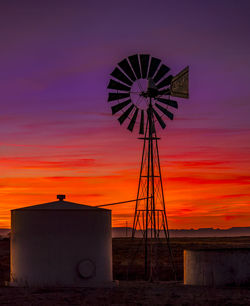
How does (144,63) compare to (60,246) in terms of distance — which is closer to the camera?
(60,246)

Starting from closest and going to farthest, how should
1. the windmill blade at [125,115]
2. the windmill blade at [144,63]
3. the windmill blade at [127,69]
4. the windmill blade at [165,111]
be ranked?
the windmill blade at [127,69] → the windmill blade at [144,63] → the windmill blade at [165,111] → the windmill blade at [125,115]

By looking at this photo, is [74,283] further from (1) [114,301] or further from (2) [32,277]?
(1) [114,301]

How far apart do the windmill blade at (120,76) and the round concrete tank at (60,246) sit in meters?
8.56

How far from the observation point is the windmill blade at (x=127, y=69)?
2788cm

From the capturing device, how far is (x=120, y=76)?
28.2 meters

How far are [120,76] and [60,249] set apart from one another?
429 inches

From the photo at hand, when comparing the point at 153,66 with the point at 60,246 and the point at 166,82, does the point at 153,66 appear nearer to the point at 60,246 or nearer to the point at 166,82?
the point at 166,82

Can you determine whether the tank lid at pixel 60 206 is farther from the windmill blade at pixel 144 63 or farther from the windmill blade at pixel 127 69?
the windmill blade at pixel 144 63

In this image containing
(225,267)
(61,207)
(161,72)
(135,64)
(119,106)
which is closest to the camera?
(225,267)

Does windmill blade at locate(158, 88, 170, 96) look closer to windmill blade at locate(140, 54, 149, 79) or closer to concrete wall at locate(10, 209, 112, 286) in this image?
windmill blade at locate(140, 54, 149, 79)

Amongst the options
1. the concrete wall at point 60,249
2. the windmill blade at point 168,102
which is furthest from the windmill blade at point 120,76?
the concrete wall at point 60,249

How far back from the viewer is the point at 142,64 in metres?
28.1

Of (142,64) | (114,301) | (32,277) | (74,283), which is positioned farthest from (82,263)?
(142,64)

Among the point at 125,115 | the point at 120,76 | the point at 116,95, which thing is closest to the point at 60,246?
the point at 125,115
